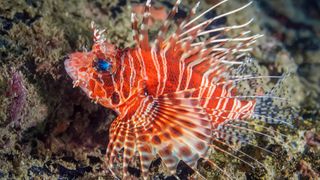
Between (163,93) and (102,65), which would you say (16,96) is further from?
(163,93)

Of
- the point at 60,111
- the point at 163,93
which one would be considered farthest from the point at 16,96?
the point at 163,93

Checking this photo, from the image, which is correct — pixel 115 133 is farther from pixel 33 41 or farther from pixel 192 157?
pixel 33 41

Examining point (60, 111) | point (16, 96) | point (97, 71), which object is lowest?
point (60, 111)

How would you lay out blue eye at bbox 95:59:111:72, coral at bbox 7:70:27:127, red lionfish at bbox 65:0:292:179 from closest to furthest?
red lionfish at bbox 65:0:292:179 < blue eye at bbox 95:59:111:72 < coral at bbox 7:70:27:127

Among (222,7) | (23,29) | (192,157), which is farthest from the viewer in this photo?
(222,7)

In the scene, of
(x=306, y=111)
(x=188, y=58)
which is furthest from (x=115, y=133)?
(x=306, y=111)

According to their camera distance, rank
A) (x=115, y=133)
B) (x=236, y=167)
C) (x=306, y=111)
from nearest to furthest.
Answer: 1. (x=115, y=133)
2. (x=236, y=167)
3. (x=306, y=111)

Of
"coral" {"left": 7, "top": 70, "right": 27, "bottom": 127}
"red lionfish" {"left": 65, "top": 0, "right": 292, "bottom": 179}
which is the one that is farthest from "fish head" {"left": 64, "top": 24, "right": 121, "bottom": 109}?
"coral" {"left": 7, "top": 70, "right": 27, "bottom": 127}

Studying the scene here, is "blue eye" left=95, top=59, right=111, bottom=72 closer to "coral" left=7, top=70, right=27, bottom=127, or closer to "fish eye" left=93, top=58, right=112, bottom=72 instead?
"fish eye" left=93, top=58, right=112, bottom=72
